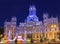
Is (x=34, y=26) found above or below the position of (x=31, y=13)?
below

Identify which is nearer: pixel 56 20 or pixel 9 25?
pixel 56 20

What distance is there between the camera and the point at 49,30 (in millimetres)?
25484

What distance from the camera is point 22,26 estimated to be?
3073 centimetres

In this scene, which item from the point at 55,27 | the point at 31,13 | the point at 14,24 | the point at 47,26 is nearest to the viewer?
the point at 55,27

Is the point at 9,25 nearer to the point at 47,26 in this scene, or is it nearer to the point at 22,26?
the point at 22,26

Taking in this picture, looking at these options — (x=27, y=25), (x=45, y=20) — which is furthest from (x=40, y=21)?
(x=27, y=25)

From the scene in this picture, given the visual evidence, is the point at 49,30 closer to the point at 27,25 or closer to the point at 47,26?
A: the point at 47,26

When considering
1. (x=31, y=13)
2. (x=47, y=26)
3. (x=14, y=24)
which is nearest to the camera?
(x=47, y=26)

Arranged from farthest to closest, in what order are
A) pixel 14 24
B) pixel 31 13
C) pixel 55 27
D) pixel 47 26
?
pixel 31 13 < pixel 14 24 < pixel 47 26 < pixel 55 27

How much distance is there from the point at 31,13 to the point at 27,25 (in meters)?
2.28

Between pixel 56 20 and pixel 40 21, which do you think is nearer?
pixel 56 20

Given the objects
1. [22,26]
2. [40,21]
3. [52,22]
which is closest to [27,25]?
[22,26]

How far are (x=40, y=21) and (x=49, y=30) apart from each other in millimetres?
3434

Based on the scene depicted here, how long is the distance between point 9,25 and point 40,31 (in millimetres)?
5296
